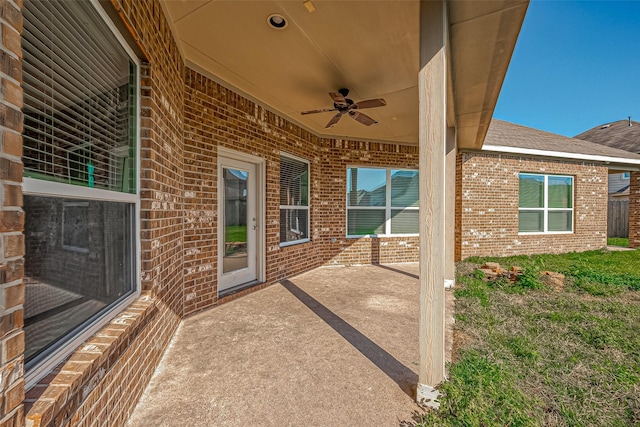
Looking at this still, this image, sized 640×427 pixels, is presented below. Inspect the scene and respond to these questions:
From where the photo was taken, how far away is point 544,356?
2465 mm

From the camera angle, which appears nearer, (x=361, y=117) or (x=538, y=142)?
(x=361, y=117)

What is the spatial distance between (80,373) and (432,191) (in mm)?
2100

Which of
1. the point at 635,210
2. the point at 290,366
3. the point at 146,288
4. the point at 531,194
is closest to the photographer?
the point at 146,288

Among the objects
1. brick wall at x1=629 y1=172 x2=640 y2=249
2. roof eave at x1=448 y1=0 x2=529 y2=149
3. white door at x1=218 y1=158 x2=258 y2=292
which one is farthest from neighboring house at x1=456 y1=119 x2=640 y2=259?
white door at x1=218 y1=158 x2=258 y2=292

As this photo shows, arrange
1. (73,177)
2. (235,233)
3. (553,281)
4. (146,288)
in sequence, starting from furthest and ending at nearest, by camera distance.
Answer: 1. (553,281)
2. (235,233)
3. (146,288)
4. (73,177)

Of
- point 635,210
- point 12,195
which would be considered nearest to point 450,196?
point 12,195

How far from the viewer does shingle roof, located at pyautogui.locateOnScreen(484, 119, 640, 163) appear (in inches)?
279

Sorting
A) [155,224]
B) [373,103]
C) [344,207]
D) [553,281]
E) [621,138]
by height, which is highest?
[621,138]

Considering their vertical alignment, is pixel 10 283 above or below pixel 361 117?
below

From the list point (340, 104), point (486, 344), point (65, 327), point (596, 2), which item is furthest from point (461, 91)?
point (596, 2)

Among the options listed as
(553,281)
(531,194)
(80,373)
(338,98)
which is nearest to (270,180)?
(338,98)

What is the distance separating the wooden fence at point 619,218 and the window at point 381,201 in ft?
37.3

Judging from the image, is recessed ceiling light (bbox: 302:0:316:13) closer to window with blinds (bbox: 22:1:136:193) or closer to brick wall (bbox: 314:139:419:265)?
window with blinds (bbox: 22:1:136:193)

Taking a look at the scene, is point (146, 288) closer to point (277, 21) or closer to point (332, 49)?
point (277, 21)
